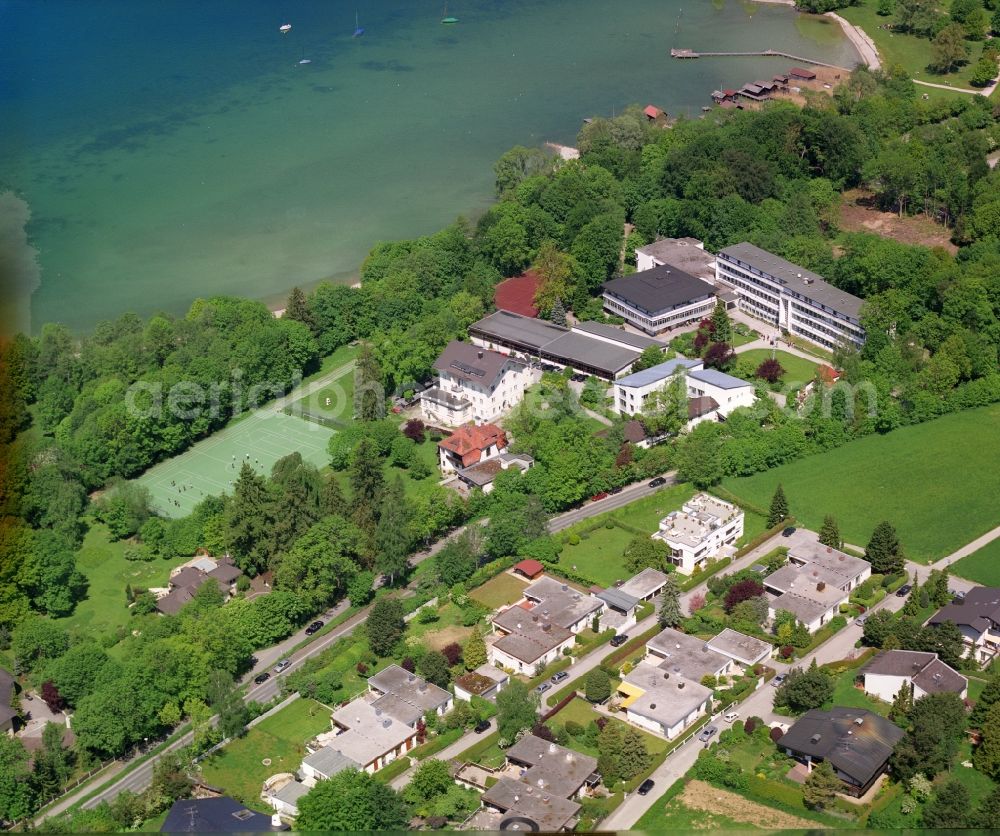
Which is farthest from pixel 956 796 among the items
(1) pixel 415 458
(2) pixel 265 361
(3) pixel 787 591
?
(2) pixel 265 361

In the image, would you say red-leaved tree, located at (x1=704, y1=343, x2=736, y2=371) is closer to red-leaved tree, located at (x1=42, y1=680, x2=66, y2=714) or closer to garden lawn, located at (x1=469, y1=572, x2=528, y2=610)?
garden lawn, located at (x1=469, y1=572, x2=528, y2=610)

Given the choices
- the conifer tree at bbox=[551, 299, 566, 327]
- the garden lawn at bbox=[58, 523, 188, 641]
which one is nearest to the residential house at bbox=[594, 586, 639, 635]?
the garden lawn at bbox=[58, 523, 188, 641]

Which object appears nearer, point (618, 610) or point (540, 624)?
point (540, 624)

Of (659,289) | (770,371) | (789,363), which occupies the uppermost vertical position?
(659,289)

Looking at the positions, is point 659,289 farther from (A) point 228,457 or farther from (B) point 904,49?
(B) point 904,49

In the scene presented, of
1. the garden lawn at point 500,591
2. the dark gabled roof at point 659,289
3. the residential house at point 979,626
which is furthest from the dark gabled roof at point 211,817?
the dark gabled roof at point 659,289

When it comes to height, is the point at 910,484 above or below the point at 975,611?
below

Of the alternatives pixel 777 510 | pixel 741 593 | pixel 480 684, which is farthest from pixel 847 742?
pixel 777 510
